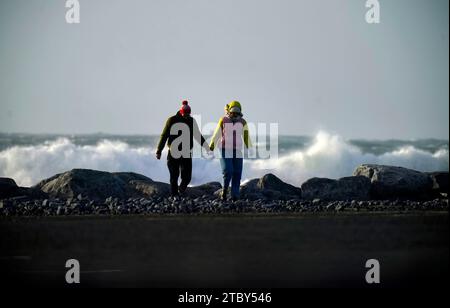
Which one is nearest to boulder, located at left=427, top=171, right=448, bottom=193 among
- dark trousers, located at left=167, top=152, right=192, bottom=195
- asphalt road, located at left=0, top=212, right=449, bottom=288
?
asphalt road, located at left=0, top=212, right=449, bottom=288

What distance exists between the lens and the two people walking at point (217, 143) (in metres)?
16.2

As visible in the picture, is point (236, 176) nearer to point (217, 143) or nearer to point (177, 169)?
point (217, 143)

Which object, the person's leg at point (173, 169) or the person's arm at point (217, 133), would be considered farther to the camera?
the person's leg at point (173, 169)

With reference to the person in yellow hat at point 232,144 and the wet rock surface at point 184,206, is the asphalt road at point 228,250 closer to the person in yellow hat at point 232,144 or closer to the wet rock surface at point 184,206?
the wet rock surface at point 184,206

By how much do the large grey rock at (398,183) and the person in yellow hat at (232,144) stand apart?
347cm

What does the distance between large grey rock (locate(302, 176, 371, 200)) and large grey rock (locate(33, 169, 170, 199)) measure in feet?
9.36

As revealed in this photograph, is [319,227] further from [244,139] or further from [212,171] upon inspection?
[212,171]

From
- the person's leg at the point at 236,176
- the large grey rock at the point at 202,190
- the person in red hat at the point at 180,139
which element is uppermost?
the person in red hat at the point at 180,139

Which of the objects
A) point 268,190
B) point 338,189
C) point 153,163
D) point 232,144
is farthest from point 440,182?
point 153,163

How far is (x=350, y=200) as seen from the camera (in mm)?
17328

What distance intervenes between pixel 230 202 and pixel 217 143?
1.18 metres

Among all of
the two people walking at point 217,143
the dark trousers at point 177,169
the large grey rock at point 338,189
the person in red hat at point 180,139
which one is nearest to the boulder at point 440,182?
the large grey rock at point 338,189

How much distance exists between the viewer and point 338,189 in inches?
699

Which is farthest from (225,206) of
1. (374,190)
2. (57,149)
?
(57,149)
